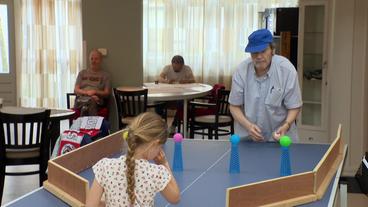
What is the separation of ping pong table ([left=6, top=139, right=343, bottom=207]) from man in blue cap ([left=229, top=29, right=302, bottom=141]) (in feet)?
0.36

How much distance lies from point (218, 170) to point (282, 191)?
0.61 metres

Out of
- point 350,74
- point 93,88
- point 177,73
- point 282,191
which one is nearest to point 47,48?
point 177,73

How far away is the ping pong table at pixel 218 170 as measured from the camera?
7.64ft

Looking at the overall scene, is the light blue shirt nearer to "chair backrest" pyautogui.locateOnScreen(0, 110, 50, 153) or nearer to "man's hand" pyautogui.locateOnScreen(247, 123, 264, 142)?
"man's hand" pyautogui.locateOnScreen(247, 123, 264, 142)

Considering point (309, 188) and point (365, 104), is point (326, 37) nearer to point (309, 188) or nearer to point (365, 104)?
point (365, 104)

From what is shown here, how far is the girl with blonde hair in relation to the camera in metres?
1.97

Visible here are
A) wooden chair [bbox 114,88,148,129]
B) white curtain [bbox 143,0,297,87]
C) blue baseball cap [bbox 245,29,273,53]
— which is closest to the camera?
blue baseball cap [bbox 245,29,273,53]

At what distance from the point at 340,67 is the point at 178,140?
3103 millimetres

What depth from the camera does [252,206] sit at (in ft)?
7.06

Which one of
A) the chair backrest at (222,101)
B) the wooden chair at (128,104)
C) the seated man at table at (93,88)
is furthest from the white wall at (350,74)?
the seated man at table at (93,88)

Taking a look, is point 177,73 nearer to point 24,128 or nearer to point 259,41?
point 24,128

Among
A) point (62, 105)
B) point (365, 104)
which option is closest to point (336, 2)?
point (365, 104)

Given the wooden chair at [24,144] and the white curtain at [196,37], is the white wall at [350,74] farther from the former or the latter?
the white curtain at [196,37]

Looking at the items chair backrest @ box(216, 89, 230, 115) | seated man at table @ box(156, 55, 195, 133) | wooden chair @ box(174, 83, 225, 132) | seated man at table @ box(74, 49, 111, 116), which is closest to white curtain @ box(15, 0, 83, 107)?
seated man at table @ box(156, 55, 195, 133)
